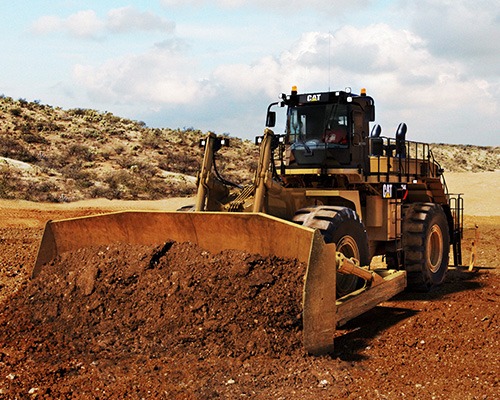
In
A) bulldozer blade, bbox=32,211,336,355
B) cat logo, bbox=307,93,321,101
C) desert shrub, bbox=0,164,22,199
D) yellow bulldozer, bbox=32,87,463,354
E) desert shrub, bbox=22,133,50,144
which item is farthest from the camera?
desert shrub, bbox=22,133,50,144

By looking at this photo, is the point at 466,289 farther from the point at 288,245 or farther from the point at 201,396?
the point at 201,396

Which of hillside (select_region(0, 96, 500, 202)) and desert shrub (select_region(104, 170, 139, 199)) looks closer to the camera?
hillside (select_region(0, 96, 500, 202))

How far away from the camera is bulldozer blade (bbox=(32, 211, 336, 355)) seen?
265 inches

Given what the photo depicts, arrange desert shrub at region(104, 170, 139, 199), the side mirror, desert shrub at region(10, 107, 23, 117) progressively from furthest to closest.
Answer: desert shrub at region(10, 107, 23, 117), desert shrub at region(104, 170, 139, 199), the side mirror

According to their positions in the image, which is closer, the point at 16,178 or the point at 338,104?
the point at 338,104

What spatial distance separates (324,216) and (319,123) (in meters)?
2.59

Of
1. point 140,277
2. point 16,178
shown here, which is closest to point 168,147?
point 16,178

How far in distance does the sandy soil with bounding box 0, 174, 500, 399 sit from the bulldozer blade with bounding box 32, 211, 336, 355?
0.15 m

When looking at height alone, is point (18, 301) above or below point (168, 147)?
below

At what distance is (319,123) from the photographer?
412 inches

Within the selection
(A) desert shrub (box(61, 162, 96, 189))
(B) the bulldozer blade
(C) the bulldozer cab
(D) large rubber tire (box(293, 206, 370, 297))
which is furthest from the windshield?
(A) desert shrub (box(61, 162, 96, 189))

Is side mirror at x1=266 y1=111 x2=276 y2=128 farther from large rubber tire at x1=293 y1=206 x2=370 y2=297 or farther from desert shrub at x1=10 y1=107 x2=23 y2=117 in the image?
desert shrub at x1=10 y1=107 x2=23 y2=117

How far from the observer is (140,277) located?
25.1 feet

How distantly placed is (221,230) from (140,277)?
1.05 meters
